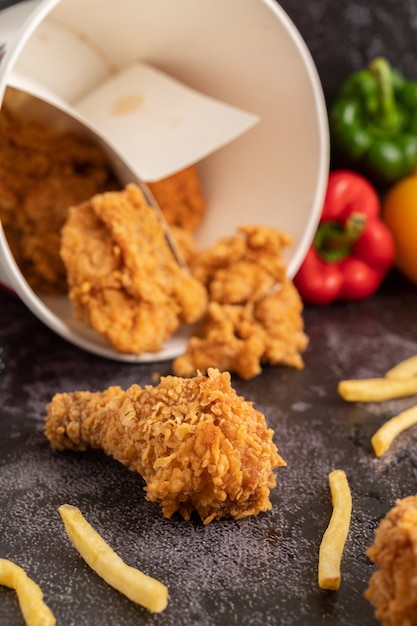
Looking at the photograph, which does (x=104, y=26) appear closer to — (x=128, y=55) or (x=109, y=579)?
(x=128, y=55)

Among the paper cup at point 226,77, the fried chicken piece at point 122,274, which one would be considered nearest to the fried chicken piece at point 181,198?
the paper cup at point 226,77

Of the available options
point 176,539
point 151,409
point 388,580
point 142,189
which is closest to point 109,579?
point 176,539

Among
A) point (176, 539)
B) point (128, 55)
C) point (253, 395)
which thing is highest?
point (128, 55)

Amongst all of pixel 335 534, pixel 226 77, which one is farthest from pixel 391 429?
pixel 226 77

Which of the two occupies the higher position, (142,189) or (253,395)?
(142,189)

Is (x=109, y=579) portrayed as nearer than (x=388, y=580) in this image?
No

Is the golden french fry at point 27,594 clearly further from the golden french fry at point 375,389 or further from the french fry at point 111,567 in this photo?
the golden french fry at point 375,389
